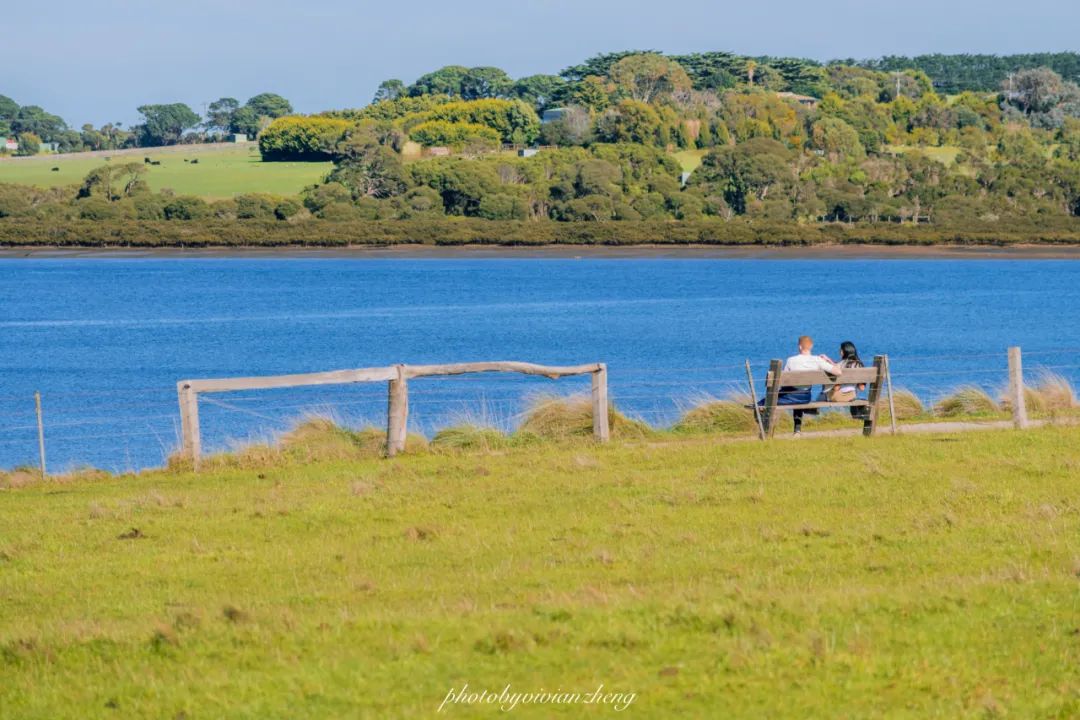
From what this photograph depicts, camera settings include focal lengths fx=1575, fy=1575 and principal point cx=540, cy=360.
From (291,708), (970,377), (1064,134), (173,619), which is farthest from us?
(1064,134)

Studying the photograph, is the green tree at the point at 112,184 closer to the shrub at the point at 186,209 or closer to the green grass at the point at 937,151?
the shrub at the point at 186,209

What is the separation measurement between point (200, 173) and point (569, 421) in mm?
156005

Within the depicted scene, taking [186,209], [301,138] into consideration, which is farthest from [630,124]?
[186,209]

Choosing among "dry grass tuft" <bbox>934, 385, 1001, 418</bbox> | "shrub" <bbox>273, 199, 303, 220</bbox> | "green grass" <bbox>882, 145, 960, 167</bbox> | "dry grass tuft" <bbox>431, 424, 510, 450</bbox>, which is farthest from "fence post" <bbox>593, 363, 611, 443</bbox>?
"green grass" <bbox>882, 145, 960, 167</bbox>

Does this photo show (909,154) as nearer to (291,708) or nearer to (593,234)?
(593,234)

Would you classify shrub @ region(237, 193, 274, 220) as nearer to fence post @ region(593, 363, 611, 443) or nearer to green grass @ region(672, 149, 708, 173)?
green grass @ region(672, 149, 708, 173)

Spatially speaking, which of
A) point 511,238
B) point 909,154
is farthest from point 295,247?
point 909,154

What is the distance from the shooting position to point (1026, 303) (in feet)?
309

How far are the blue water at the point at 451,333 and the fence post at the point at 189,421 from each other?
4.33 feet

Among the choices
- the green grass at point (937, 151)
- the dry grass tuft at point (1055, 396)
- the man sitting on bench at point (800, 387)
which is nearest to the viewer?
the man sitting on bench at point (800, 387)

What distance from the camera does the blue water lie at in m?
Result: 34.2

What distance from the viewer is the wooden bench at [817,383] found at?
56.1 feet

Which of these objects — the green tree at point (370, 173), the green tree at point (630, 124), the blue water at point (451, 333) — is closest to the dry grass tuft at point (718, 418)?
the blue water at point (451, 333)

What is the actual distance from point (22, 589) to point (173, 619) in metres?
1.94
